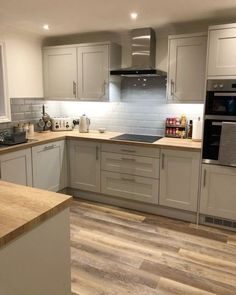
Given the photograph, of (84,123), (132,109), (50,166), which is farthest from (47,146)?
(132,109)

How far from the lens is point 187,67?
3213mm


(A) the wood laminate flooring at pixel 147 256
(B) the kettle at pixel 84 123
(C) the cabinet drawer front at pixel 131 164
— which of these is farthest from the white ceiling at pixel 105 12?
(A) the wood laminate flooring at pixel 147 256

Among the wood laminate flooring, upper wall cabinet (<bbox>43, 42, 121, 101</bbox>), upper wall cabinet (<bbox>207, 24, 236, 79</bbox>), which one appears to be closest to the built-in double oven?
upper wall cabinet (<bbox>207, 24, 236, 79</bbox>)

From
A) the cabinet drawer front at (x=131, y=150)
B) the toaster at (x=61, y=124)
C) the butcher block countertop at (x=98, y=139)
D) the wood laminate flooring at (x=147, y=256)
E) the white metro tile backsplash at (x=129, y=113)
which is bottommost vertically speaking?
the wood laminate flooring at (x=147, y=256)

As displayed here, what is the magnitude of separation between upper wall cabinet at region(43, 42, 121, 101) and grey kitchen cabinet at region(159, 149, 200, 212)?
1.26m

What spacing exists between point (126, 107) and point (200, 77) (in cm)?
118

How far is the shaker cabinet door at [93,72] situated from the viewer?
368cm

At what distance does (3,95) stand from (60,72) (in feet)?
2.92

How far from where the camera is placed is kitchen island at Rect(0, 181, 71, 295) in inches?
47.1

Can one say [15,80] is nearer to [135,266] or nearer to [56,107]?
[56,107]

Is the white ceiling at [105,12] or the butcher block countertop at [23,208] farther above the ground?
the white ceiling at [105,12]

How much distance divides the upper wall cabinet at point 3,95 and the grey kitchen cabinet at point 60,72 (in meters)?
0.71

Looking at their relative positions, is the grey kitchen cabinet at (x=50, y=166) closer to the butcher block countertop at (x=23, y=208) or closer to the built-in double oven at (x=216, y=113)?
the butcher block countertop at (x=23, y=208)

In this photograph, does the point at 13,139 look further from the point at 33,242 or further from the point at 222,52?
the point at 222,52
